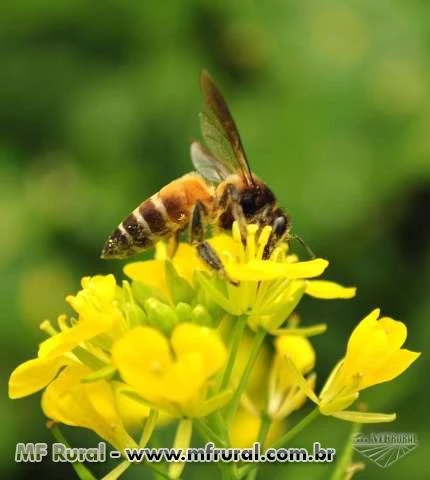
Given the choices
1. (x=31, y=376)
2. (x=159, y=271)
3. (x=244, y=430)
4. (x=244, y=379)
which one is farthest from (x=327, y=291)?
(x=244, y=430)

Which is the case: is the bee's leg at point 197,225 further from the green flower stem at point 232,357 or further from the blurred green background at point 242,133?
the blurred green background at point 242,133

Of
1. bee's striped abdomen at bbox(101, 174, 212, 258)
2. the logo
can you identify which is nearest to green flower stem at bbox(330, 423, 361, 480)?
the logo

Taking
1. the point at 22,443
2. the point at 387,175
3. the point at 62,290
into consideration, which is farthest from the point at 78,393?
the point at 387,175

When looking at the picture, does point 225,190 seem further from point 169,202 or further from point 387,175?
point 387,175

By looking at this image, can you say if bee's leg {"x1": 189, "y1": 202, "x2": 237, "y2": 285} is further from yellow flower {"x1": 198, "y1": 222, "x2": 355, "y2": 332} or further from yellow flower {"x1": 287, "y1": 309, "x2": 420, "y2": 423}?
yellow flower {"x1": 287, "y1": 309, "x2": 420, "y2": 423}

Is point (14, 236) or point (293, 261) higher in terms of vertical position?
point (293, 261)

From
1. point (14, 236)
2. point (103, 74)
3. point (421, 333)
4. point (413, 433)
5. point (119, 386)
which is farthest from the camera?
point (103, 74)
